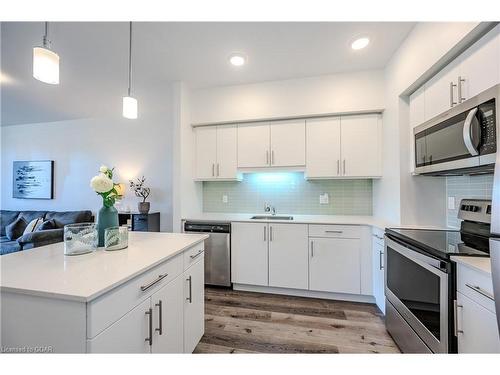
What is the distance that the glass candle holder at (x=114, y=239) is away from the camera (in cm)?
127

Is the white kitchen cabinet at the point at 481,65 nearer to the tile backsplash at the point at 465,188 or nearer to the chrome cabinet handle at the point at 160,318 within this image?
the tile backsplash at the point at 465,188

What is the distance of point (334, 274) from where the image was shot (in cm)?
241

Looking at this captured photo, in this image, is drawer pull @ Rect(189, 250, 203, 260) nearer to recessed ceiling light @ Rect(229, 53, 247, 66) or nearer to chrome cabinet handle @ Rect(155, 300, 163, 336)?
chrome cabinet handle @ Rect(155, 300, 163, 336)

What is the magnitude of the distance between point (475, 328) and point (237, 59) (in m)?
2.66

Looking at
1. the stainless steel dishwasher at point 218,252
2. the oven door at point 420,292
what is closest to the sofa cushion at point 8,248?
the stainless steel dishwasher at point 218,252

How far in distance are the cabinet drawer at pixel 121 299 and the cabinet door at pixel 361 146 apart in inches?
89.6

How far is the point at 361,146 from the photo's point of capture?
2.56 metres

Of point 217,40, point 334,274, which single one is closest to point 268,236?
point 334,274

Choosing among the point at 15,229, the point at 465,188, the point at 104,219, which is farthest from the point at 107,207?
the point at 15,229

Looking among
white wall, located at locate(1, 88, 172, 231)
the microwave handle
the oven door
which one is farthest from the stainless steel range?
white wall, located at locate(1, 88, 172, 231)
